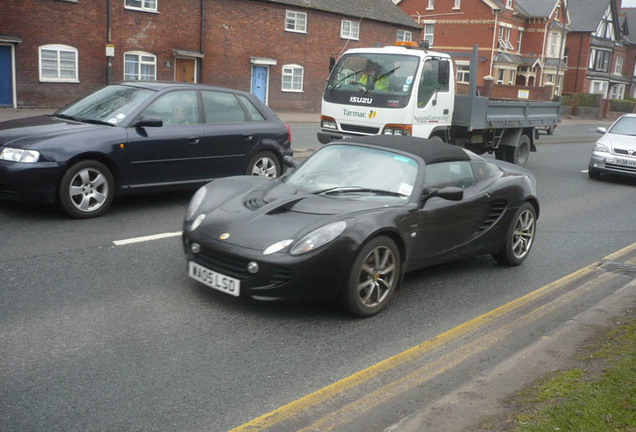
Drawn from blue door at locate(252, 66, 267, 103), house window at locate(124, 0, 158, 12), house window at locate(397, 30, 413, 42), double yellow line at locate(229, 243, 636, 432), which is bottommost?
double yellow line at locate(229, 243, 636, 432)

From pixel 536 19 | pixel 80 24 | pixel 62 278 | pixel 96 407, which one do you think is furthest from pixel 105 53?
pixel 536 19

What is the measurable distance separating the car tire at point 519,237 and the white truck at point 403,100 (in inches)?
216

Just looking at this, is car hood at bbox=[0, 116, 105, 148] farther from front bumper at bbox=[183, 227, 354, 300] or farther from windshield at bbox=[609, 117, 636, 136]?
windshield at bbox=[609, 117, 636, 136]

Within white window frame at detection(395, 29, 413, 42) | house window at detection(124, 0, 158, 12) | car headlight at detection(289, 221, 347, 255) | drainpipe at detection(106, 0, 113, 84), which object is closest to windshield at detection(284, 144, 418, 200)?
car headlight at detection(289, 221, 347, 255)

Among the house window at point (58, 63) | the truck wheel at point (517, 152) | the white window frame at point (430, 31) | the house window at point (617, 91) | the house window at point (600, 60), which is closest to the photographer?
the truck wheel at point (517, 152)

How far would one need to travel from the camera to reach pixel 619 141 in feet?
50.7

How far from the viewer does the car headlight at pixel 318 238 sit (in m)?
5.18

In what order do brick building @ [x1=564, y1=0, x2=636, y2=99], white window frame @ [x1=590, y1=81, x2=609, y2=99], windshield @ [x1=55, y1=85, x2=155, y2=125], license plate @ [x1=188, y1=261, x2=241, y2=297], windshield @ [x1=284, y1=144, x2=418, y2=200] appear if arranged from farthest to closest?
white window frame @ [x1=590, y1=81, x2=609, y2=99] < brick building @ [x1=564, y1=0, x2=636, y2=99] < windshield @ [x1=55, y1=85, x2=155, y2=125] < windshield @ [x1=284, y1=144, x2=418, y2=200] < license plate @ [x1=188, y1=261, x2=241, y2=297]

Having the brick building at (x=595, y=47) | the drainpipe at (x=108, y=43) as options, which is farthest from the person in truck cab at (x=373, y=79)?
the brick building at (x=595, y=47)

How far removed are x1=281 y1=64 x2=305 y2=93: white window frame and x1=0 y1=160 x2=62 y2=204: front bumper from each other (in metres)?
28.8

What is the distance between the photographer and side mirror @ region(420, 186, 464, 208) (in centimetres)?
602

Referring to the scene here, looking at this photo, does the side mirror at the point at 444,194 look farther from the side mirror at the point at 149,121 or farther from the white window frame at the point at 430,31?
the white window frame at the point at 430,31

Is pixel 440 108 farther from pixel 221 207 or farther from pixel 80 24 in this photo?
pixel 80 24

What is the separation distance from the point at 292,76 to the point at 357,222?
104 feet
